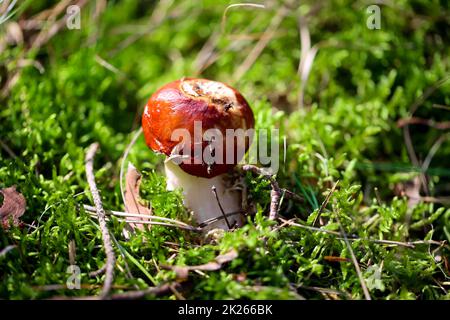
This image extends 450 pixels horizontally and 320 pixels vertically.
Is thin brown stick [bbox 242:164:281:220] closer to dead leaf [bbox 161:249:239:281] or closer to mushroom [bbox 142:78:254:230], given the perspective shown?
mushroom [bbox 142:78:254:230]

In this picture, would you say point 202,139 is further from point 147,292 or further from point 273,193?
point 147,292

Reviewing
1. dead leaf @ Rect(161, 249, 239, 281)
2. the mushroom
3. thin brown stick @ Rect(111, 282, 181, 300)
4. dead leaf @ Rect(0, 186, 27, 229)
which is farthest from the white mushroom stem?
dead leaf @ Rect(0, 186, 27, 229)

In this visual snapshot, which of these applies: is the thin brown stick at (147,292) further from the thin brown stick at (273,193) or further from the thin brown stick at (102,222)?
the thin brown stick at (273,193)

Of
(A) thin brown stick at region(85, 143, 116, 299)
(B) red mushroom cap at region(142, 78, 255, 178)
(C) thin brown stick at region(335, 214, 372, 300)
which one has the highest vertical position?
(B) red mushroom cap at region(142, 78, 255, 178)

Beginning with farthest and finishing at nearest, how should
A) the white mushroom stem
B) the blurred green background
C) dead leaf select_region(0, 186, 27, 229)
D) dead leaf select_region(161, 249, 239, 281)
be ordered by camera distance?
1. the white mushroom stem
2. dead leaf select_region(0, 186, 27, 229)
3. the blurred green background
4. dead leaf select_region(161, 249, 239, 281)

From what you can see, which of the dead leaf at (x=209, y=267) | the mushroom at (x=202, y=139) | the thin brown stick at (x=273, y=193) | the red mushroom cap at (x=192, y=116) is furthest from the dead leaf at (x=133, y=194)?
the thin brown stick at (x=273, y=193)
